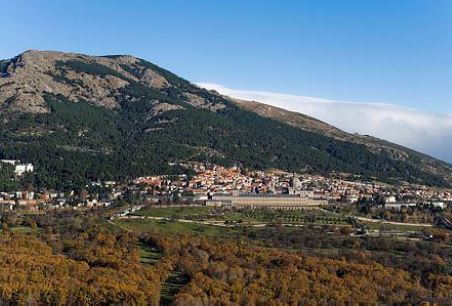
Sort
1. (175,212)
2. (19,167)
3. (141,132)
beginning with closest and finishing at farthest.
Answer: (175,212) → (19,167) → (141,132)

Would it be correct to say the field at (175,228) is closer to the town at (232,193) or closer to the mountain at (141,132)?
the town at (232,193)

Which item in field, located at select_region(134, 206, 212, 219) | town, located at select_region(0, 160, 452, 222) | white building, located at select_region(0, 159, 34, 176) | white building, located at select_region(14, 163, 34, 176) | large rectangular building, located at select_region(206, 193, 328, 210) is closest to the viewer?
field, located at select_region(134, 206, 212, 219)

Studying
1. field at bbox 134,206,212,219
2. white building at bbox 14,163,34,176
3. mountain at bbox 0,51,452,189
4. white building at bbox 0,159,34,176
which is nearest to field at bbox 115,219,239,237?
field at bbox 134,206,212,219

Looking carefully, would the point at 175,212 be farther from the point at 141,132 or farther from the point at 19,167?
the point at 141,132

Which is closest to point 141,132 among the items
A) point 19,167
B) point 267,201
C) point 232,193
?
point 19,167

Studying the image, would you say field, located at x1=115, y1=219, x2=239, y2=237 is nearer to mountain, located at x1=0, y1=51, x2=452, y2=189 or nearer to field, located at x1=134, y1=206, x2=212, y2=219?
field, located at x1=134, y1=206, x2=212, y2=219

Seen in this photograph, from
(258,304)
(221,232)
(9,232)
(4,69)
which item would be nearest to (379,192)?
(221,232)

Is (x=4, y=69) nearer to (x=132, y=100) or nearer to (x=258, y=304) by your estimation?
(x=132, y=100)

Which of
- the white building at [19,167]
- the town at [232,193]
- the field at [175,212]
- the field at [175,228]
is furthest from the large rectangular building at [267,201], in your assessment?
the white building at [19,167]
